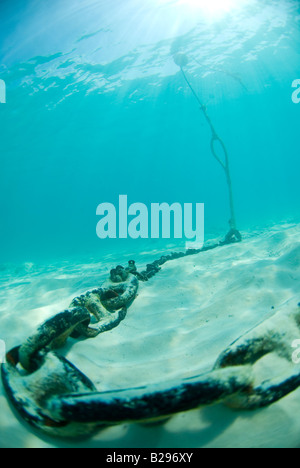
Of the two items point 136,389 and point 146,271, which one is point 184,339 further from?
point 146,271

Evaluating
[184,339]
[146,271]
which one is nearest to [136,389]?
[184,339]

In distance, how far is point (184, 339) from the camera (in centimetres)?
289

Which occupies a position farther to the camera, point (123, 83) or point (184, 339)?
point (123, 83)

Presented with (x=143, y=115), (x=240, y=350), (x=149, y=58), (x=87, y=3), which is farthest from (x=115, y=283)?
(x=143, y=115)

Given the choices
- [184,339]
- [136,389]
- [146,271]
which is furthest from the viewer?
[146,271]

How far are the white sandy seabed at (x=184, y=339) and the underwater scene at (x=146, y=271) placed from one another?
0.01m

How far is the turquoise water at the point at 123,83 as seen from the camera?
17109mm

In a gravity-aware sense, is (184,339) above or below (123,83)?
below

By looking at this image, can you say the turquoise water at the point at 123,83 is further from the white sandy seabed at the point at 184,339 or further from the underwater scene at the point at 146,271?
the white sandy seabed at the point at 184,339

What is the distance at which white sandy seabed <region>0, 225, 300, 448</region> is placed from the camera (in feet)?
4.80

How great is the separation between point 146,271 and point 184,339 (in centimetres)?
298

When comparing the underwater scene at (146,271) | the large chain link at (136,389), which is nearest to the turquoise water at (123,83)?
the underwater scene at (146,271)

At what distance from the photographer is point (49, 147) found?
140 feet

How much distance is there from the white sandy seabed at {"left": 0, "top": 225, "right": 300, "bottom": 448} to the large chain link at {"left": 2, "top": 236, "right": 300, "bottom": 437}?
14cm
